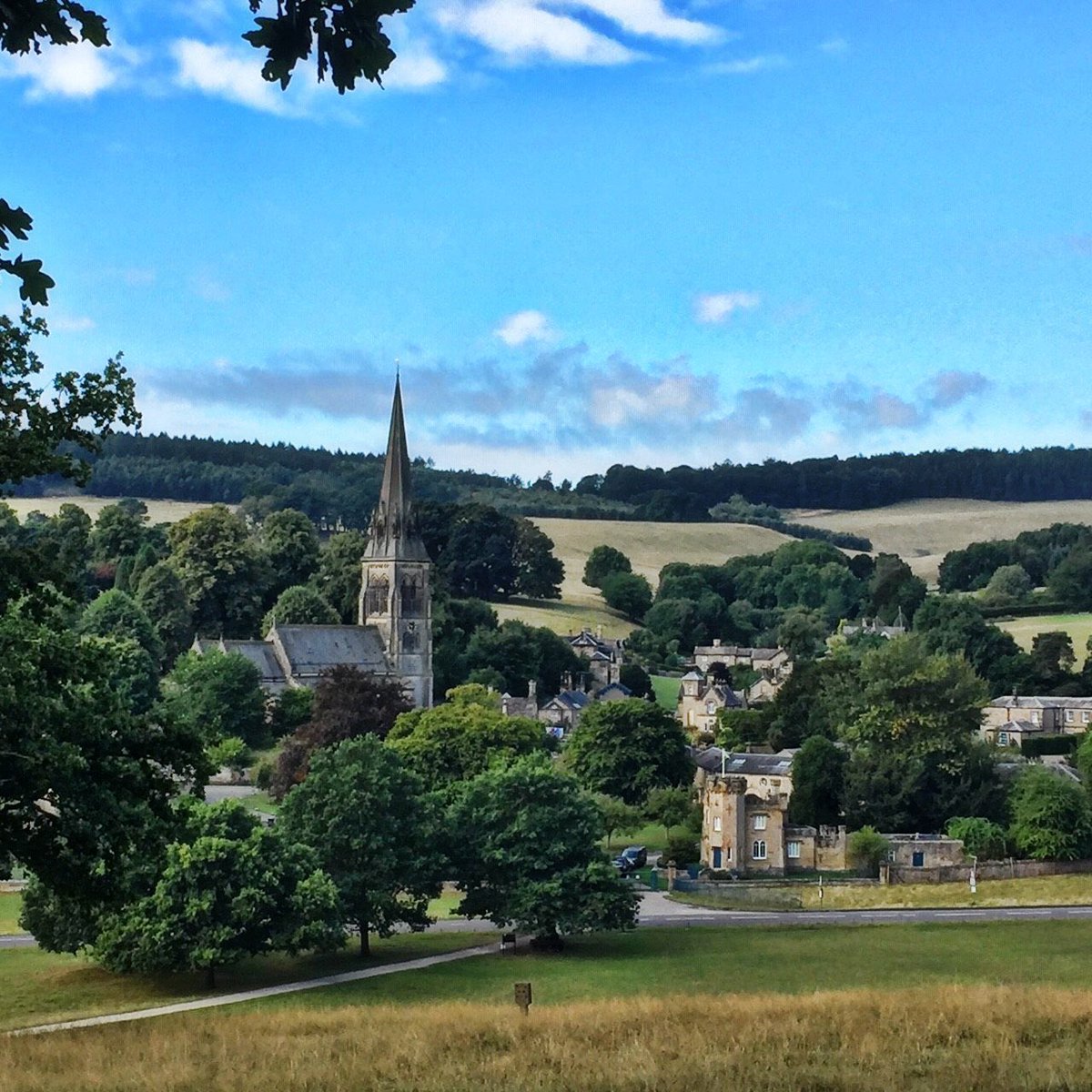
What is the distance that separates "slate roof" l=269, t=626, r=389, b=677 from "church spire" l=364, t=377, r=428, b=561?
5356 mm

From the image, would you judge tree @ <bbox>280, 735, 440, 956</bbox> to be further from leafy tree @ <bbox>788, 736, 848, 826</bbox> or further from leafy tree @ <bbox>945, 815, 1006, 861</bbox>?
leafy tree @ <bbox>945, 815, 1006, 861</bbox>

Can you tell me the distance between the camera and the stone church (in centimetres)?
9950

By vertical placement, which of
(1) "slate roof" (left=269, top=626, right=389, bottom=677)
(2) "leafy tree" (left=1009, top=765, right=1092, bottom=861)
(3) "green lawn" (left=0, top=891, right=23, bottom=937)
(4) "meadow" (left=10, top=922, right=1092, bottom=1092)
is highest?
(1) "slate roof" (left=269, top=626, right=389, bottom=677)

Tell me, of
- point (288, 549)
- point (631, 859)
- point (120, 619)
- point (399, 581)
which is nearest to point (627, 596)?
point (288, 549)

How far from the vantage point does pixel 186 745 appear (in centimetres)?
2108

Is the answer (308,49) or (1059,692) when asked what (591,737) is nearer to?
(1059,692)

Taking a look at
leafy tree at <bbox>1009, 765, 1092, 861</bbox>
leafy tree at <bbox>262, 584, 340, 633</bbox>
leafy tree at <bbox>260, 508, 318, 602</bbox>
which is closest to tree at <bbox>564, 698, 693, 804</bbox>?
leafy tree at <bbox>1009, 765, 1092, 861</bbox>

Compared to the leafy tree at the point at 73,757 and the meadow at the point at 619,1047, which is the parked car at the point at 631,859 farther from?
the leafy tree at the point at 73,757

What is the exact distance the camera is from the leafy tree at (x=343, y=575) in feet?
374

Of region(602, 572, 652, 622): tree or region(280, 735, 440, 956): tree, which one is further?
region(602, 572, 652, 622): tree

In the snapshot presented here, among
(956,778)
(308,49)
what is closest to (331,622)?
(956,778)

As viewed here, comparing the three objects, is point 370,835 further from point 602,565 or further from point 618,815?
point 602,565

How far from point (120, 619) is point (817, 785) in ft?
137

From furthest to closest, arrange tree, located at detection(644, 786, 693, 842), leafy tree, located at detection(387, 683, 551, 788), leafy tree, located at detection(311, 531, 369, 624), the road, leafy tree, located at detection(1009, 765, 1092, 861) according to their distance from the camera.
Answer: leafy tree, located at detection(311, 531, 369, 624) < leafy tree, located at detection(387, 683, 551, 788) < tree, located at detection(644, 786, 693, 842) < leafy tree, located at detection(1009, 765, 1092, 861) < the road
